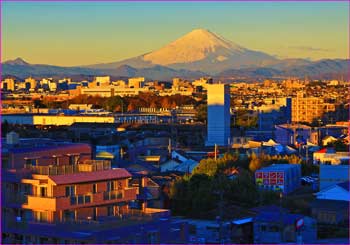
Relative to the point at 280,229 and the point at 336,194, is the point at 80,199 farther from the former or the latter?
the point at 336,194

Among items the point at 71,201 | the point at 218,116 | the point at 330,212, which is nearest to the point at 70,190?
the point at 71,201

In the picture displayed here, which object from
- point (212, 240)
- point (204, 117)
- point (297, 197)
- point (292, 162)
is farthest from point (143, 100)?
A: point (212, 240)

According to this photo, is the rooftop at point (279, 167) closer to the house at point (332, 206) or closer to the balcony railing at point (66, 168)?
the house at point (332, 206)

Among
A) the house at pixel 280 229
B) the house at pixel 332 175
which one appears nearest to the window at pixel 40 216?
the house at pixel 280 229

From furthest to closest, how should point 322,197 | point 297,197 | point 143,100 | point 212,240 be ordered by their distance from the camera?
1. point 143,100
2. point 297,197
3. point 322,197
4. point 212,240

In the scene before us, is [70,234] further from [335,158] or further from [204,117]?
[204,117]

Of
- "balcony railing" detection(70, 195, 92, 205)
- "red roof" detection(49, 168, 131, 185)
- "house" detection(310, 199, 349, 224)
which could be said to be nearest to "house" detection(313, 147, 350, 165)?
"house" detection(310, 199, 349, 224)

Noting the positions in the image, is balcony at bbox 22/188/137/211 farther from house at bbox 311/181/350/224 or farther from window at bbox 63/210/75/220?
house at bbox 311/181/350/224
